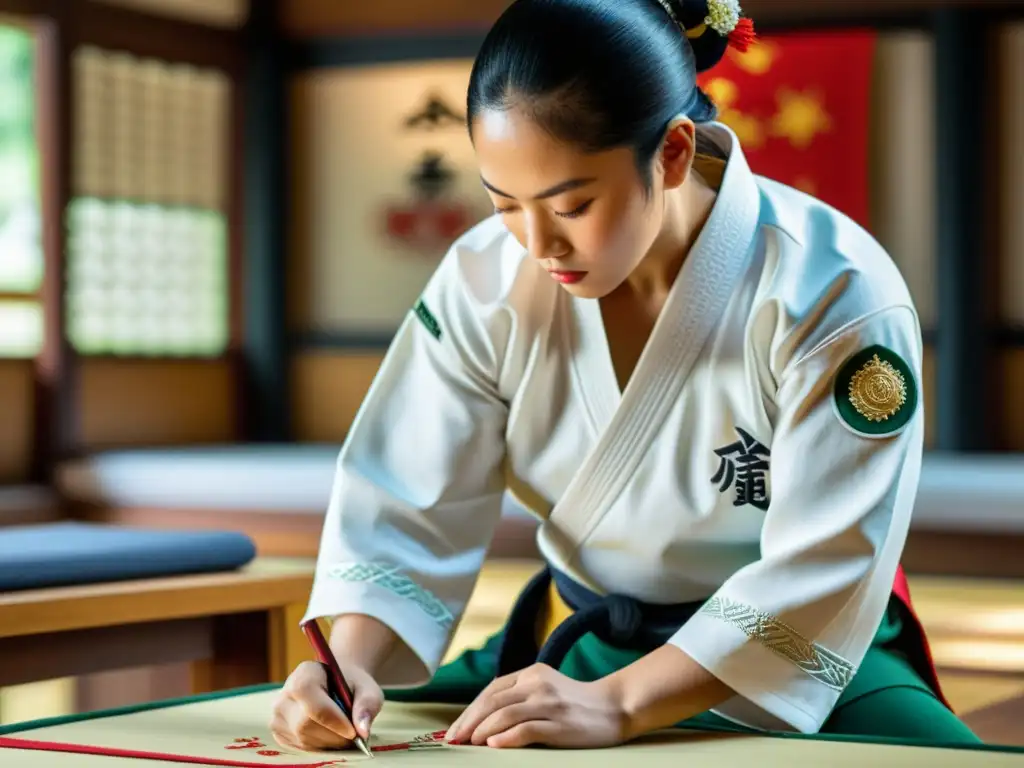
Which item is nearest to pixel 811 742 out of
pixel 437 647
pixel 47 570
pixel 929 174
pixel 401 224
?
pixel 437 647

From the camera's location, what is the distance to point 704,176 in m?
1.78

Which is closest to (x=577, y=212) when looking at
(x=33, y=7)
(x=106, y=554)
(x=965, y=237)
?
(x=106, y=554)

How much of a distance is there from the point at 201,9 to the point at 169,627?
410 cm

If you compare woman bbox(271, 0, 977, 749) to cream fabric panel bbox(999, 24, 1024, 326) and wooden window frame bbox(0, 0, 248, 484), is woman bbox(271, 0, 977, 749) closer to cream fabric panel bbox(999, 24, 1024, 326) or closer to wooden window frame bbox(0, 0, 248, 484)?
cream fabric panel bbox(999, 24, 1024, 326)

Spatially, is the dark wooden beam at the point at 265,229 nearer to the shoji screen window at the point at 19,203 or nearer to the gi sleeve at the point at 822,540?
the shoji screen window at the point at 19,203

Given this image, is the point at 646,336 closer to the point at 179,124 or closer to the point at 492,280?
the point at 492,280

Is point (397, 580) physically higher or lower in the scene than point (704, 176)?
lower

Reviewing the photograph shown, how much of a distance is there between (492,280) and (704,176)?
0.29 meters

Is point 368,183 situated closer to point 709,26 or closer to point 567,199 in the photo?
point 709,26

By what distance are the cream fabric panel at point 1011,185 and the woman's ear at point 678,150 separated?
368 cm

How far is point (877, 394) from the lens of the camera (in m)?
1.57

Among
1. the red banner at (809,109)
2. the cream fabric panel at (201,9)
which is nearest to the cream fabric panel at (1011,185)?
the red banner at (809,109)

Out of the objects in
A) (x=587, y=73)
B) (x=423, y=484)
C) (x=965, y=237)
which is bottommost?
(x=423, y=484)

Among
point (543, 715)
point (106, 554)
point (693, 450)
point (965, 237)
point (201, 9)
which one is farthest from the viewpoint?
point (201, 9)
